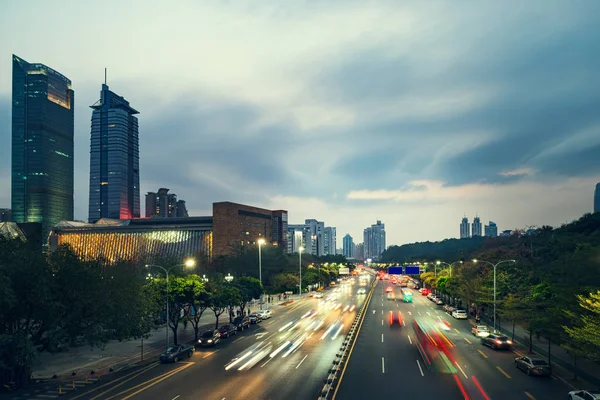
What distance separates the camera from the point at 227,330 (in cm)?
4756

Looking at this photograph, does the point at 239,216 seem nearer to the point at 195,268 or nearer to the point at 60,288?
the point at 195,268

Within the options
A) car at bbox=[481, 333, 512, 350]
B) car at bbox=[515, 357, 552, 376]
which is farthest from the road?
car at bbox=[481, 333, 512, 350]

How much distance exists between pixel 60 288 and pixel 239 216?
113713 millimetres

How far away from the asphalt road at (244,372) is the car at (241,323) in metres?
2.14

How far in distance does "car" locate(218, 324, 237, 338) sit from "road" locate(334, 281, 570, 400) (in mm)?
15224

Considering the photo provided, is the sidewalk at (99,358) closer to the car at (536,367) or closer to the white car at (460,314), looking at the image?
the car at (536,367)

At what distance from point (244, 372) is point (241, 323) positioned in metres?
21.7

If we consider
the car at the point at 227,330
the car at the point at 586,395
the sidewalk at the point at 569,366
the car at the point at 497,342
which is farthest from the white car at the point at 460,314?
the car at the point at 586,395

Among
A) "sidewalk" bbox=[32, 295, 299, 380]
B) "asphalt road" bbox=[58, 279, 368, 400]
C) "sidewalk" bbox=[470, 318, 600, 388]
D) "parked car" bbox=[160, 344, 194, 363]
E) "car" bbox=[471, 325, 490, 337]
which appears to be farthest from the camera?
"car" bbox=[471, 325, 490, 337]

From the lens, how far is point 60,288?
30594mm

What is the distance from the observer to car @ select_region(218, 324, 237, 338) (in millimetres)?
46688

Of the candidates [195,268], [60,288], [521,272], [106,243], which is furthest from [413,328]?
[106,243]

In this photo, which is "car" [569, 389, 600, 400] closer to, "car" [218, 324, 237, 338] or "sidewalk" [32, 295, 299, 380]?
"sidewalk" [32, 295, 299, 380]

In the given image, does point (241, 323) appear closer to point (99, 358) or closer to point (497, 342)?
point (99, 358)
